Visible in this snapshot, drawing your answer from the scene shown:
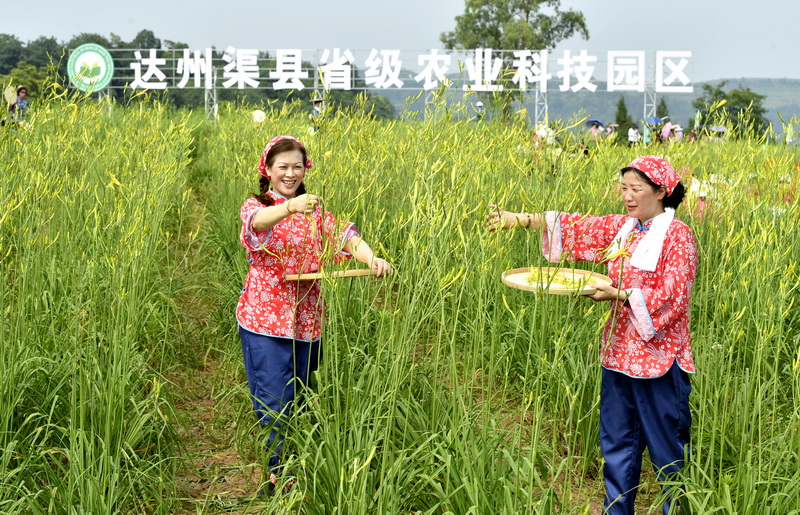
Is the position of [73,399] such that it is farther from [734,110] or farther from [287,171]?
[734,110]

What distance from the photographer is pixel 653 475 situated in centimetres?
274

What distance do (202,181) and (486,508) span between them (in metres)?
6.77

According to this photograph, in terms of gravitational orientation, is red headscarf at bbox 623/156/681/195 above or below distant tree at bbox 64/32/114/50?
below

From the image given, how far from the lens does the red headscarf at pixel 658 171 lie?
7.36 feet

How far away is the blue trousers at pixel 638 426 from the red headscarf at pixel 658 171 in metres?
0.56

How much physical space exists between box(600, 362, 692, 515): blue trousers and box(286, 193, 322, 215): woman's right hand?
1.07 m

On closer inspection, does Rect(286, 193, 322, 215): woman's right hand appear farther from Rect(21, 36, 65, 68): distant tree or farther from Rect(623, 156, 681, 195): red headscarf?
Rect(21, 36, 65, 68): distant tree

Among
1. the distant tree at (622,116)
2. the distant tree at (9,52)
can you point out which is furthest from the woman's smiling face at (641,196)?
the distant tree at (9,52)

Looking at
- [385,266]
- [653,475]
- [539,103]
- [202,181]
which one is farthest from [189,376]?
[539,103]

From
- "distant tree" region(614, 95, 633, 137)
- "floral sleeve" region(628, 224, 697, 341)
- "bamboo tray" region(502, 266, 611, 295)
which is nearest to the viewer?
"bamboo tray" region(502, 266, 611, 295)

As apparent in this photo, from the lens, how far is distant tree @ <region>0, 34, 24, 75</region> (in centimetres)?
4631

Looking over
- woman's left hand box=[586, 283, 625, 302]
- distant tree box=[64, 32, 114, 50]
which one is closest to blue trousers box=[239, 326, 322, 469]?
woman's left hand box=[586, 283, 625, 302]

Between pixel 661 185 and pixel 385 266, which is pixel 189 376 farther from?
Result: pixel 661 185

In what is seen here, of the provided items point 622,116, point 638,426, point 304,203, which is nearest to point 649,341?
point 638,426
